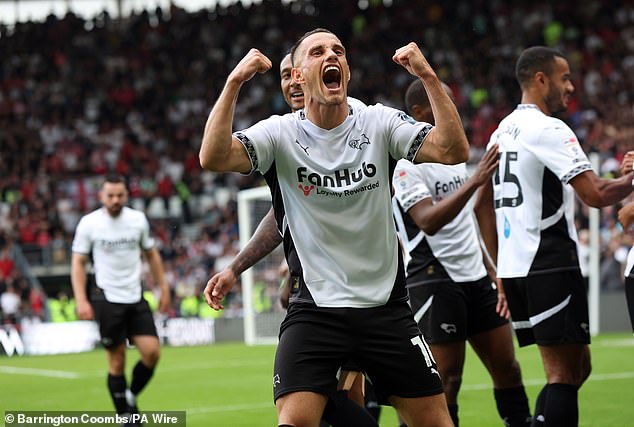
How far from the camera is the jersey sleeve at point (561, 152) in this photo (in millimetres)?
5836

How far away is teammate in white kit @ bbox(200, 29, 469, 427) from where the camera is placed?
468 centimetres

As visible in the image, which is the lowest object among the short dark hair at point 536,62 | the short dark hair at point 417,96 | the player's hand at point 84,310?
the player's hand at point 84,310

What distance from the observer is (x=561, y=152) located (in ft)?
19.4

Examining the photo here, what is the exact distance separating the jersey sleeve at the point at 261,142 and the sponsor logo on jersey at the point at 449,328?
228 cm

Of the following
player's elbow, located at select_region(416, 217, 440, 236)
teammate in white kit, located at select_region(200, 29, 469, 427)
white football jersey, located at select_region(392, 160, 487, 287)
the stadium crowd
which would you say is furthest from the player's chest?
the stadium crowd

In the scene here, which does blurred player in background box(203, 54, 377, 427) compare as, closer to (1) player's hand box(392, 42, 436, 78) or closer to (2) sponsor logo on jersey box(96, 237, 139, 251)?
(1) player's hand box(392, 42, 436, 78)

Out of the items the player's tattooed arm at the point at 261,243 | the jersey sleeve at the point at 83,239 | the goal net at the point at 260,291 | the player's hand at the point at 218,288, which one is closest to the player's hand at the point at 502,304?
the player's tattooed arm at the point at 261,243

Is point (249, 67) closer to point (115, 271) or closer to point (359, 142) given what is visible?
point (359, 142)

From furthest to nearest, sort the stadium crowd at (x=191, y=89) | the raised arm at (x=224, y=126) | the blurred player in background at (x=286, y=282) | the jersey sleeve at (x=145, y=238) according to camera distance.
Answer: the stadium crowd at (x=191, y=89) < the jersey sleeve at (x=145, y=238) < the blurred player in background at (x=286, y=282) < the raised arm at (x=224, y=126)

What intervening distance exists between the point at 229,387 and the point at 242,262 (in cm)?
778

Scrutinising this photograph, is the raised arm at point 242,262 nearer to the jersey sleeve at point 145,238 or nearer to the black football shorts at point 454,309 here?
the black football shorts at point 454,309

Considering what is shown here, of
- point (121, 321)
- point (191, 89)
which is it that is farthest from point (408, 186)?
point (191, 89)

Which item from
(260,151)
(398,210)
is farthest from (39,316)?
(260,151)

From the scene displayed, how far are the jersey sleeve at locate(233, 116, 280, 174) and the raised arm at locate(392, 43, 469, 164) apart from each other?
67cm
